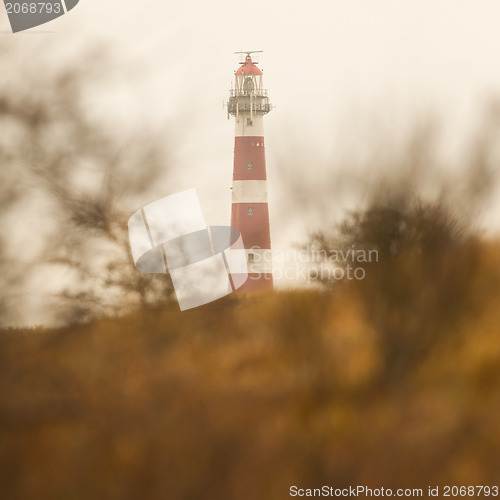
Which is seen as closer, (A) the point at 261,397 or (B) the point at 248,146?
(A) the point at 261,397

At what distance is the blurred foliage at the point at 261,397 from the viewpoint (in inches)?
175

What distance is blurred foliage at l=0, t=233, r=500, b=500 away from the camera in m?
4.44

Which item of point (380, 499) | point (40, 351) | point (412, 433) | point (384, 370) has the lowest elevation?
point (380, 499)

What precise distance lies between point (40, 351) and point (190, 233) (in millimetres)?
1057

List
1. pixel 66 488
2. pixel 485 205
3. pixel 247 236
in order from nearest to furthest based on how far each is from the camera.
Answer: pixel 66 488 → pixel 485 205 → pixel 247 236

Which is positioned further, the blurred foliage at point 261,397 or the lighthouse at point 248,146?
the lighthouse at point 248,146

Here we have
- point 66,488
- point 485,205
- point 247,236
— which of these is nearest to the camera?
point 66,488

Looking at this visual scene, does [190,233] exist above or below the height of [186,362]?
above

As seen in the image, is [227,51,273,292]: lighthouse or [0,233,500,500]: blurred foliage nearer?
[0,233,500,500]: blurred foliage

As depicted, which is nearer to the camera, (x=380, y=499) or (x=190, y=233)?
(x=380, y=499)

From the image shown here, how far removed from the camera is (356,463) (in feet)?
14.8

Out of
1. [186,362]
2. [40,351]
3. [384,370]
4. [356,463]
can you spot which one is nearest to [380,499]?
[356,463]

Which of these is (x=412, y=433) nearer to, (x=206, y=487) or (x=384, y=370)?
(x=384, y=370)

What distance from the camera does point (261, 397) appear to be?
14.8 ft
